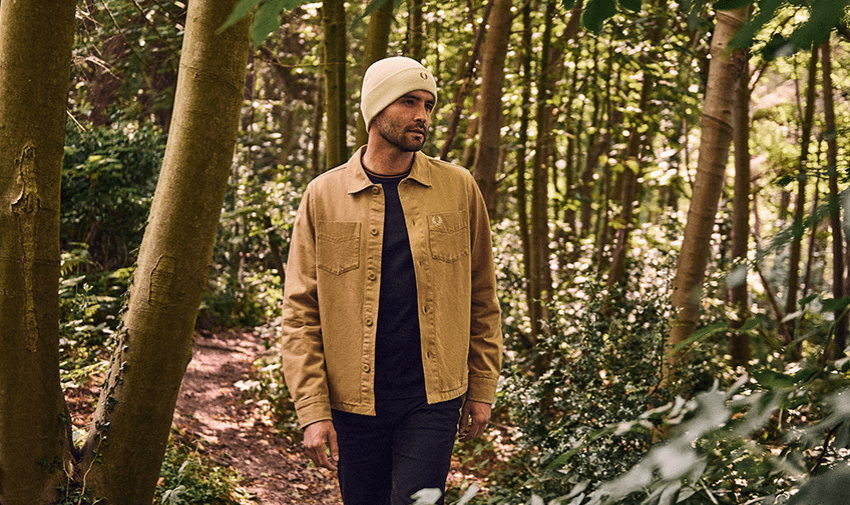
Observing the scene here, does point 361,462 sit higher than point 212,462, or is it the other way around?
point 361,462

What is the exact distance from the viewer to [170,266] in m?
3.16

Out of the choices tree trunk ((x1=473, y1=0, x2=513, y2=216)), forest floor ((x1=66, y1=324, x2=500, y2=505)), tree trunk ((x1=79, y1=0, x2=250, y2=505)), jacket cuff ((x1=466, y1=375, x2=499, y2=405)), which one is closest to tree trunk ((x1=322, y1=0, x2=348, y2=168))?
tree trunk ((x1=473, y1=0, x2=513, y2=216))

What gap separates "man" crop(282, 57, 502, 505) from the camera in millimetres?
2541

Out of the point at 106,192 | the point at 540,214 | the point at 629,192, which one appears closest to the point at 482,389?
the point at 540,214

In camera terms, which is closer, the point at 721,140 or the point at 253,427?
the point at 721,140

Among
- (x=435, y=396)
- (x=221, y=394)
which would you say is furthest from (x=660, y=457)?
(x=221, y=394)

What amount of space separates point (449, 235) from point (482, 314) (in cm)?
41

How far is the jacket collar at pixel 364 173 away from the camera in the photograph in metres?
2.66

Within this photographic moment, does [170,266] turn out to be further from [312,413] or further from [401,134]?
[401,134]

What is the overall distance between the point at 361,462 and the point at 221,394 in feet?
17.4

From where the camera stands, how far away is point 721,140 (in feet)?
14.4

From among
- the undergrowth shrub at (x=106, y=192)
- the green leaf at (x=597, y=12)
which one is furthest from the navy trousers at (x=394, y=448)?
the undergrowth shrub at (x=106, y=192)

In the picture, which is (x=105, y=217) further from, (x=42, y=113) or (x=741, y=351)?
(x=741, y=351)

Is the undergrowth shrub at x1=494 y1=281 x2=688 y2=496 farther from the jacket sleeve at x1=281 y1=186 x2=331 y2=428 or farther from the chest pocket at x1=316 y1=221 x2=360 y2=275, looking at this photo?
the chest pocket at x1=316 y1=221 x2=360 y2=275
